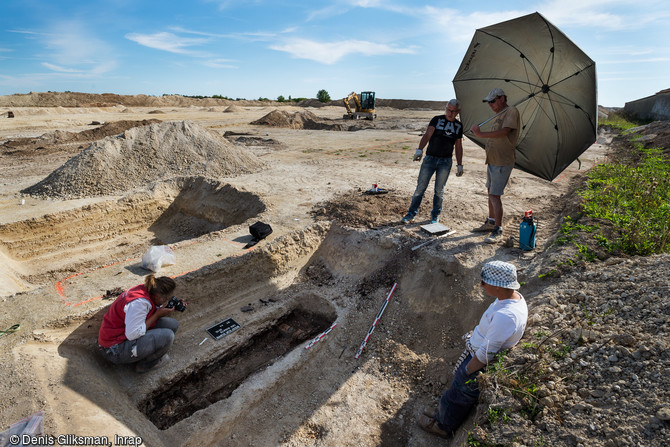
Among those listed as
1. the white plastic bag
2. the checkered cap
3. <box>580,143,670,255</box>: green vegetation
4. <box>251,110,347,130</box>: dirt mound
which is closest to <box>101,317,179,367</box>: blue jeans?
the white plastic bag

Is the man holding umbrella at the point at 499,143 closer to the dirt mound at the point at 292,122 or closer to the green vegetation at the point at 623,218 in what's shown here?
the green vegetation at the point at 623,218

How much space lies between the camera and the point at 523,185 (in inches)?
380

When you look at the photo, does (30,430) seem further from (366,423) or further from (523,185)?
(523,185)

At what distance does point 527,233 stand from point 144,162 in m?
9.70

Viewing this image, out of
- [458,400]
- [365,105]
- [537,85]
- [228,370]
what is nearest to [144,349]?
[228,370]

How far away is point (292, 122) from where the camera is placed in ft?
83.5

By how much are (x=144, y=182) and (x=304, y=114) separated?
62.5 ft

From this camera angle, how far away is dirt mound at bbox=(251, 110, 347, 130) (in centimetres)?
2456

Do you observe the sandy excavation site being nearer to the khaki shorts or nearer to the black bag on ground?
the black bag on ground

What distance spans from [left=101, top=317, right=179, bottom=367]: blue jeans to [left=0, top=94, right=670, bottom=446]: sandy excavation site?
0.21 m

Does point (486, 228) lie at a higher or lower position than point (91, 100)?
lower

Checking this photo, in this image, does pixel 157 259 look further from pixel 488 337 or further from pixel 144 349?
pixel 488 337

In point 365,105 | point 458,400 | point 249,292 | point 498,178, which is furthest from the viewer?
point 365,105

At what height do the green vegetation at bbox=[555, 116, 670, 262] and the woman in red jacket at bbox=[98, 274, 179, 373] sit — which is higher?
the green vegetation at bbox=[555, 116, 670, 262]
